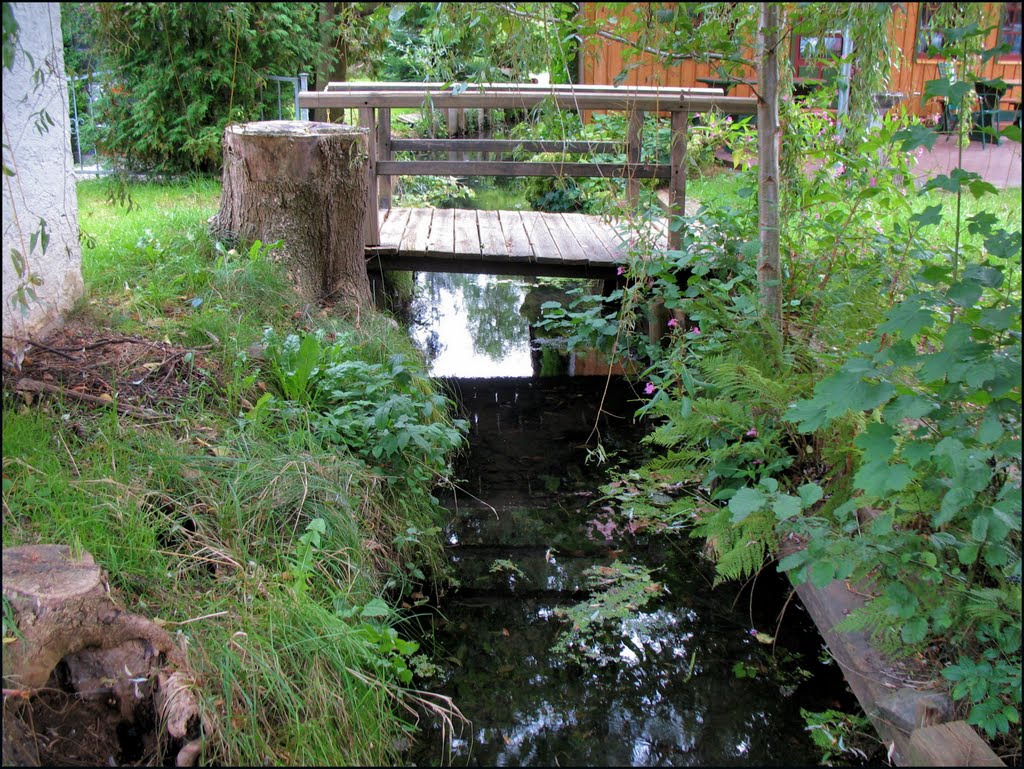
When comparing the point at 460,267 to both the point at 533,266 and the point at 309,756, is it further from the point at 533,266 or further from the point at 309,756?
the point at 309,756

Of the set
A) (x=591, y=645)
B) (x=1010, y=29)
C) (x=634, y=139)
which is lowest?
(x=591, y=645)

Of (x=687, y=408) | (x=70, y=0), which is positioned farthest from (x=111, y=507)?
(x=687, y=408)

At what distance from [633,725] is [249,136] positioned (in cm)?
411

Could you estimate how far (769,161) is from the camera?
14.4 feet

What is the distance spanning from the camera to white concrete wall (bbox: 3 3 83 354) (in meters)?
3.64

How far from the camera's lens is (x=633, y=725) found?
322 centimetres

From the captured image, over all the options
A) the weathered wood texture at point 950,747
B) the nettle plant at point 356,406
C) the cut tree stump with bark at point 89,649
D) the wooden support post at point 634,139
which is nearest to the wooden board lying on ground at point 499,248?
the wooden support post at point 634,139

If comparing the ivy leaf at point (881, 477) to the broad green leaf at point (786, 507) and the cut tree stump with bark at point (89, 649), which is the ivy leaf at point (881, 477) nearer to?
the broad green leaf at point (786, 507)

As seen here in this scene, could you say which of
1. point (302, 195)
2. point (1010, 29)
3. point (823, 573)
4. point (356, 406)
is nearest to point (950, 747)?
point (823, 573)

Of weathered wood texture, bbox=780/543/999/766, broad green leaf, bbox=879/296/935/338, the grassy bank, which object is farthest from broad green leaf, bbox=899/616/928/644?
the grassy bank

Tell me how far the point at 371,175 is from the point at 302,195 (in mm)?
1122

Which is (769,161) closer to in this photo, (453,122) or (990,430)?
(990,430)

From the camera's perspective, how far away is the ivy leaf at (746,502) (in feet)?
9.18

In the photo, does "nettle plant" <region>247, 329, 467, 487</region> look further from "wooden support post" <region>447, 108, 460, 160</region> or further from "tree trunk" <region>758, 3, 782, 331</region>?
"wooden support post" <region>447, 108, 460, 160</region>
